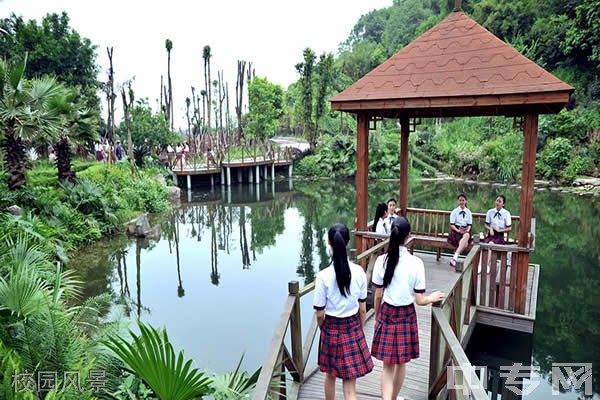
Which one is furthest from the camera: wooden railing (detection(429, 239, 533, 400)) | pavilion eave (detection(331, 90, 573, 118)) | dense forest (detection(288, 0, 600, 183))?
dense forest (detection(288, 0, 600, 183))

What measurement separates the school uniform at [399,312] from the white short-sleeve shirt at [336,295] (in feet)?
0.91

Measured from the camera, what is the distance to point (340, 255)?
2701 mm

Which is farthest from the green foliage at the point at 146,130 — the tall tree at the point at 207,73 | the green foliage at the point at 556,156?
the green foliage at the point at 556,156

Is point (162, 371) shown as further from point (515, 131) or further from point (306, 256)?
point (515, 131)

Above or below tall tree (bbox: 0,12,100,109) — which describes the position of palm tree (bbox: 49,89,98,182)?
below

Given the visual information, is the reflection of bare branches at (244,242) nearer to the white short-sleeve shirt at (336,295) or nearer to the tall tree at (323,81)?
the white short-sleeve shirt at (336,295)

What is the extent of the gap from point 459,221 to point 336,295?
4.61 meters

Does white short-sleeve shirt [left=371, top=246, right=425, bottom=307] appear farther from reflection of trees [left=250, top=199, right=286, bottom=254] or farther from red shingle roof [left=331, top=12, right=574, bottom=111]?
reflection of trees [left=250, top=199, right=286, bottom=254]

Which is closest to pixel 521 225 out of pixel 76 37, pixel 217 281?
pixel 217 281

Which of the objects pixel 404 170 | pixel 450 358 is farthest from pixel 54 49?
pixel 450 358

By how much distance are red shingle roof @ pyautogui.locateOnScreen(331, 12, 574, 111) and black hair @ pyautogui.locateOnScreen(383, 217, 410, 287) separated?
9.55 ft

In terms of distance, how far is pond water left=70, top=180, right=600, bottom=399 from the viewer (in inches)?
241

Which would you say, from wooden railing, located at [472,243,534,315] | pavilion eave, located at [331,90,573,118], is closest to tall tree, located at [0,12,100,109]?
pavilion eave, located at [331,90,573,118]

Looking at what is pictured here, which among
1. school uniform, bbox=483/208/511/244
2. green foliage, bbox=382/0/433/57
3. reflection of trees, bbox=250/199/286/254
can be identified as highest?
green foliage, bbox=382/0/433/57
